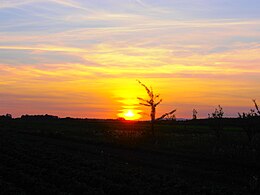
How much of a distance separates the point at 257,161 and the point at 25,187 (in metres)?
21.9

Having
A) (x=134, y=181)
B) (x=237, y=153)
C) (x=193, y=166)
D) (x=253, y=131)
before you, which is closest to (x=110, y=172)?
(x=134, y=181)

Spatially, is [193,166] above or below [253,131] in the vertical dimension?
below

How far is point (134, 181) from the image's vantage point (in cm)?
2080

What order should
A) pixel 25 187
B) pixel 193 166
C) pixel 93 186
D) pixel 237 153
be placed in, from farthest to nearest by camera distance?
pixel 237 153
pixel 193 166
pixel 93 186
pixel 25 187

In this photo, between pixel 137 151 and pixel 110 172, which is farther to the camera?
pixel 137 151

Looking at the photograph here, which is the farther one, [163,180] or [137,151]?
[137,151]

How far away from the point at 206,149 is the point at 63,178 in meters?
25.4

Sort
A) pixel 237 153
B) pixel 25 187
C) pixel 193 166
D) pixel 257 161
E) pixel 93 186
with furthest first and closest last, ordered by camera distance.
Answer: pixel 237 153 < pixel 257 161 < pixel 193 166 < pixel 93 186 < pixel 25 187

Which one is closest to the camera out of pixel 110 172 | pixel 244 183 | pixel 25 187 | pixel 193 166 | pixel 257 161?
pixel 25 187

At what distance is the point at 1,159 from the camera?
25.6 m

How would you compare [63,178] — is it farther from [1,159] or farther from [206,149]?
[206,149]

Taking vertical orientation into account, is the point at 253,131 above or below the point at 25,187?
above

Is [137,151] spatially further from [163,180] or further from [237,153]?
[163,180]

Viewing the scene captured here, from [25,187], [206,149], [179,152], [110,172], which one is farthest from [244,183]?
[206,149]
